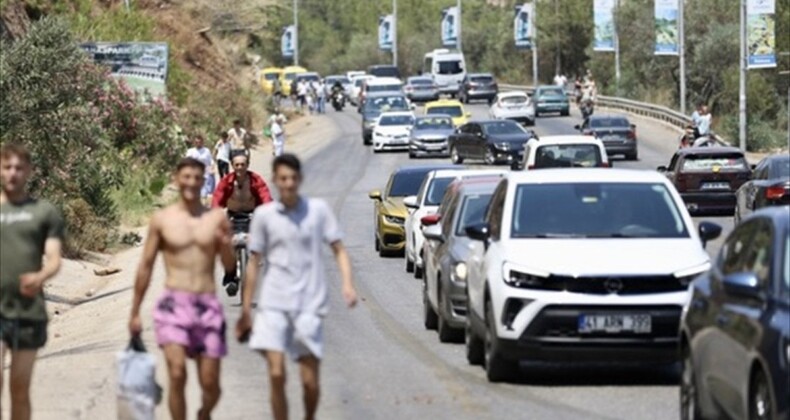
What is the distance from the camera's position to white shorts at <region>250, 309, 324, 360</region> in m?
10.8

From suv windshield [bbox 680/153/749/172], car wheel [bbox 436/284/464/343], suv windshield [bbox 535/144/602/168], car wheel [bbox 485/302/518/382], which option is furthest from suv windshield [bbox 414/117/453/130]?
car wheel [bbox 485/302/518/382]

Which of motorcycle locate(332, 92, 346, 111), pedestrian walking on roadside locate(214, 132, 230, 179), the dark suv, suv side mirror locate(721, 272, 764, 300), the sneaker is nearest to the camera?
suv side mirror locate(721, 272, 764, 300)

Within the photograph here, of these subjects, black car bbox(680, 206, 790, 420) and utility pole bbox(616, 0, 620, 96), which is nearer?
black car bbox(680, 206, 790, 420)

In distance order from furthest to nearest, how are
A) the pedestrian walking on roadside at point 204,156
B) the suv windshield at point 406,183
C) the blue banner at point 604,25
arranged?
the blue banner at point 604,25
the pedestrian walking on roadside at point 204,156
the suv windshield at point 406,183

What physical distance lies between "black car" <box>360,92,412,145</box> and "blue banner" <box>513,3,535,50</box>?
32472mm

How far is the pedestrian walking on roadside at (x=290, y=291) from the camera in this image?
10844 millimetres

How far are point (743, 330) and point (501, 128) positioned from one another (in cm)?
4696

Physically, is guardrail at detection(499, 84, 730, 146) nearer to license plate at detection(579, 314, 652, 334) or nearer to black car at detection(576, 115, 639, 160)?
black car at detection(576, 115, 639, 160)

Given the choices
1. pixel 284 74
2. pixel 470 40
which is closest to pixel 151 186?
pixel 284 74

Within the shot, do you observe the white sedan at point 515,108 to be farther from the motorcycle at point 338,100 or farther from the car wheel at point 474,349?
the car wheel at point 474,349

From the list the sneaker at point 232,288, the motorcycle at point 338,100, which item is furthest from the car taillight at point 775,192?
the motorcycle at point 338,100

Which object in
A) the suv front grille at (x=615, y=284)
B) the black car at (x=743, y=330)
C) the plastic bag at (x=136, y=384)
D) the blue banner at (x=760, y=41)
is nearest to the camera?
the black car at (x=743, y=330)

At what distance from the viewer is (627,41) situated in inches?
3780

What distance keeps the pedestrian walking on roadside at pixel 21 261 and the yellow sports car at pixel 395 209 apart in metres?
18.1
